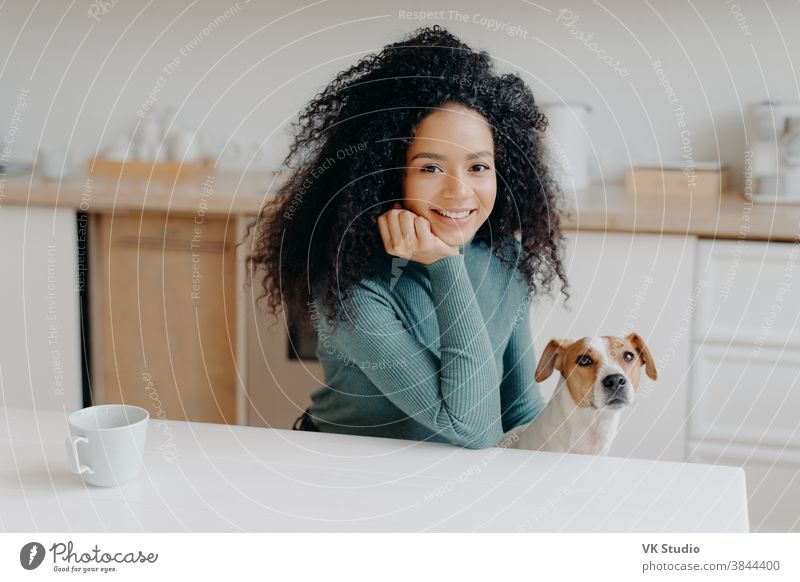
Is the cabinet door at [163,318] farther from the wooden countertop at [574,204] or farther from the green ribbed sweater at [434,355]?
the green ribbed sweater at [434,355]

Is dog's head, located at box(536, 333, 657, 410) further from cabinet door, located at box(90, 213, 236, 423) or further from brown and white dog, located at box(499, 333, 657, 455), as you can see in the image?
cabinet door, located at box(90, 213, 236, 423)

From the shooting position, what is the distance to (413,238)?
764 millimetres

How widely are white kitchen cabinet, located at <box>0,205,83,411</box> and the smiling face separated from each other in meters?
0.96

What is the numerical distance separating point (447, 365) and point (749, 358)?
681mm

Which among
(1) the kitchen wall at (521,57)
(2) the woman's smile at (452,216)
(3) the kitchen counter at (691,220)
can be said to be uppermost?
(1) the kitchen wall at (521,57)

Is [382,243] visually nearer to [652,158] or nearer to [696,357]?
[696,357]

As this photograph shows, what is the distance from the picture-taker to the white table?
59 cm

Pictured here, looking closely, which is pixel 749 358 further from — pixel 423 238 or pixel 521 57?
pixel 423 238

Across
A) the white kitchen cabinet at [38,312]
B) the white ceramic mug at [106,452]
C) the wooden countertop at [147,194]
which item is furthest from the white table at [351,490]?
the white kitchen cabinet at [38,312]

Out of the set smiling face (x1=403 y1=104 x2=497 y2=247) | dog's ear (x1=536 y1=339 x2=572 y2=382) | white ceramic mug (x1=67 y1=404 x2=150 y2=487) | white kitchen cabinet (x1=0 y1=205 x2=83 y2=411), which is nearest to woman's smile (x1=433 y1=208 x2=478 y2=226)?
smiling face (x1=403 y1=104 x2=497 y2=247)

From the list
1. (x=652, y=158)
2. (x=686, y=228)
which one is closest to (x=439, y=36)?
(x=686, y=228)

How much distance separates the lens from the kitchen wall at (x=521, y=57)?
149cm

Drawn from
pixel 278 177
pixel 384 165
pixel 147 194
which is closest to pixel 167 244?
pixel 147 194
